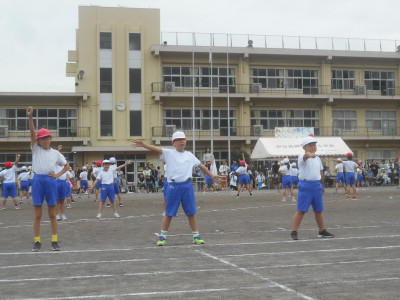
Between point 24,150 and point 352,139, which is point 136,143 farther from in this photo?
point 352,139

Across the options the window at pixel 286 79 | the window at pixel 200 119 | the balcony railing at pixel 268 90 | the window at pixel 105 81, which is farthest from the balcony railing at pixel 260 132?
the window at pixel 105 81

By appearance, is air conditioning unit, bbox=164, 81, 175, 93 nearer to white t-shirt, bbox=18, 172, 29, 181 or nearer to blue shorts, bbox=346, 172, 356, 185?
white t-shirt, bbox=18, 172, 29, 181

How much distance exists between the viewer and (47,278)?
6461mm

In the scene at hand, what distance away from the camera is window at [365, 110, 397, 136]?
155 ft

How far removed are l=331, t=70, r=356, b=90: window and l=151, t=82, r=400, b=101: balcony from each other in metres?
0.41

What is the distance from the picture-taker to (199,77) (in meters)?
44.3

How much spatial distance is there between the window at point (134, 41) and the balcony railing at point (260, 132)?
22.1ft

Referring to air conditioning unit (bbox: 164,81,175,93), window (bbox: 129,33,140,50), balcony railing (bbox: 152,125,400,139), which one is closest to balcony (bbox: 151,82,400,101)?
air conditioning unit (bbox: 164,81,175,93)

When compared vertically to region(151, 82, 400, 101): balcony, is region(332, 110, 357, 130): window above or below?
below

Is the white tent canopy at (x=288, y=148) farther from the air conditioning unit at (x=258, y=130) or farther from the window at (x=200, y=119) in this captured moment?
the window at (x=200, y=119)

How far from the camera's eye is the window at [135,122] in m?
42.8

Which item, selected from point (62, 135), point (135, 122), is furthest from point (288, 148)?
point (62, 135)

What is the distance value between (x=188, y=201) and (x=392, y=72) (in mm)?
43528

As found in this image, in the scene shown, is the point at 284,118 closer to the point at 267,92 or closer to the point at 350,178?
the point at 267,92
